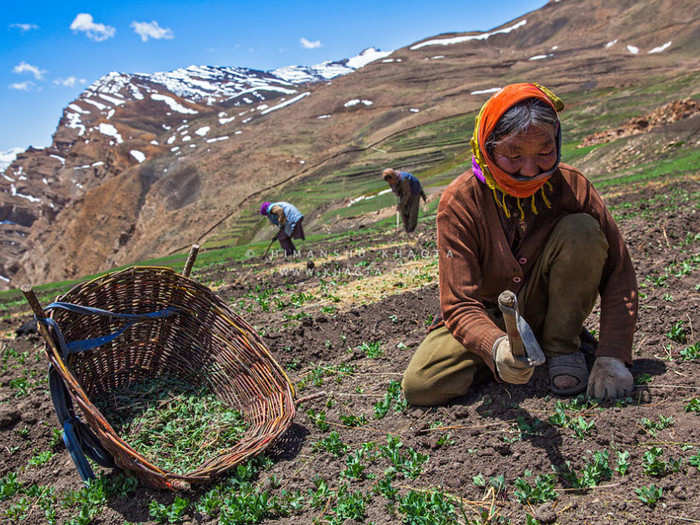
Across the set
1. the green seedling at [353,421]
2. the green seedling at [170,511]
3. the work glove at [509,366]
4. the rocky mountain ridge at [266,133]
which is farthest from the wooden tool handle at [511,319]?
the rocky mountain ridge at [266,133]

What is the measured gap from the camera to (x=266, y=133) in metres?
66.7

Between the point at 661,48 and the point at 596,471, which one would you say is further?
the point at 661,48

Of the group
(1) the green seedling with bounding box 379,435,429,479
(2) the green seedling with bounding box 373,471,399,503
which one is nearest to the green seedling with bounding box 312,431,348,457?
(1) the green seedling with bounding box 379,435,429,479

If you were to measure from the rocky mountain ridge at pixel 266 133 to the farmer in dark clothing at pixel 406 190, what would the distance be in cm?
1778

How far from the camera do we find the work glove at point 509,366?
217 centimetres

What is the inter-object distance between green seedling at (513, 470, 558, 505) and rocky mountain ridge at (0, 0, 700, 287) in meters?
28.0

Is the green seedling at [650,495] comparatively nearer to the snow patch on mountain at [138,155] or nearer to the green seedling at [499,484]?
the green seedling at [499,484]

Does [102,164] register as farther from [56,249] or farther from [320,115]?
[320,115]

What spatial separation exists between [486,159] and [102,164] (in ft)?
344

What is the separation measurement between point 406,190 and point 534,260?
9.59 metres

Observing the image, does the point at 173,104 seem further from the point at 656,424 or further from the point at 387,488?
the point at 656,424

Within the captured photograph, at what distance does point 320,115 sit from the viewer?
7331 cm

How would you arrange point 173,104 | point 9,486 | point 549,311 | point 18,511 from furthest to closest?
point 173,104
point 9,486
point 18,511
point 549,311

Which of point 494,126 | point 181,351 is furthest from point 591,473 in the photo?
point 181,351
